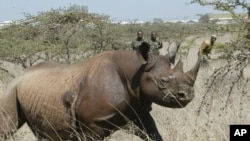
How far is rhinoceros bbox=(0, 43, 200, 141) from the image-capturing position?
6.33 meters

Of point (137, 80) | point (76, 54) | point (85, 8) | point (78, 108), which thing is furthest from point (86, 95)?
point (85, 8)

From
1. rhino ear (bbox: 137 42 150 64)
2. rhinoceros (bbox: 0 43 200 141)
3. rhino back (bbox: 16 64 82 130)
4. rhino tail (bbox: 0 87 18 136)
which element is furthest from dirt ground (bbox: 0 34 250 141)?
rhino ear (bbox: 137 42 150 64)

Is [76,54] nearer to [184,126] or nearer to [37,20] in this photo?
[37,20]

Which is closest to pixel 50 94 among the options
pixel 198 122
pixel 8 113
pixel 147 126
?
pixel 8 113

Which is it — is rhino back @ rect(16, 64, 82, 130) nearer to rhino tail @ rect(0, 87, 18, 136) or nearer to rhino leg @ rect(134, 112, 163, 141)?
rhino tail @ rect(0, 87, 18, 136)

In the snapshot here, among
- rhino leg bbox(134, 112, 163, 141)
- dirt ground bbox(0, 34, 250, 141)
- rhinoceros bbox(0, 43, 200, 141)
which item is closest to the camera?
rhinoceros bbox(0, 43, 200, 141)

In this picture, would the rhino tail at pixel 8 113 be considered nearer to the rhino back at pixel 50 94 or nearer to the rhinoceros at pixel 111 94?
the rhino back at pixel 50 94

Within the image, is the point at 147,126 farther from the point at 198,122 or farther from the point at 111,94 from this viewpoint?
the point at 198,122

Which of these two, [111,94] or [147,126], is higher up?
[111,94]

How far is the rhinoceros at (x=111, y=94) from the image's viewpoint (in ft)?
20.8

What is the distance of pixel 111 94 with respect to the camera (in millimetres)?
6395

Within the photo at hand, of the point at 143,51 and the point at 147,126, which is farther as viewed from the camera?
the point at 147,126

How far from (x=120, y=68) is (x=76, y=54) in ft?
25.6

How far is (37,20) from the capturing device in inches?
572
